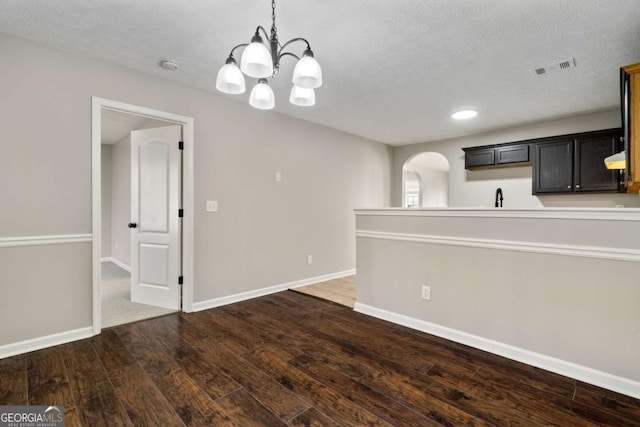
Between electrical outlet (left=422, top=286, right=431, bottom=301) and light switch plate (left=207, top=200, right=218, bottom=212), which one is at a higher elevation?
light switch plate (left=207, top=200, right=218, bottom=212)

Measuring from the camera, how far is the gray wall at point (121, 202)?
566 centimetres

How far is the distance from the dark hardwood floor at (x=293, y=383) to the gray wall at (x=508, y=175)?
3.12 metres

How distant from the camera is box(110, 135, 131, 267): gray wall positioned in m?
5.66

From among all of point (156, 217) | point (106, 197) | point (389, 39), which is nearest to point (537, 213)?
point (389, 39)

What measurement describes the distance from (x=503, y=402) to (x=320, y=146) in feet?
12.4

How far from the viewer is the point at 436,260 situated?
2795mm

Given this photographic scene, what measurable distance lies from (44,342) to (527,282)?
12.4ft

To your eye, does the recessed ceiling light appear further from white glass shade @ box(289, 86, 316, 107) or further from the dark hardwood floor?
the dark hardwood floor

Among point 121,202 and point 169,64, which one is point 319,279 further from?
point 121,202

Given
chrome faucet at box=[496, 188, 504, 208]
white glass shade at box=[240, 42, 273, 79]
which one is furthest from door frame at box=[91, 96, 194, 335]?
chrome faucet at box=[496, 188, 504, 208]

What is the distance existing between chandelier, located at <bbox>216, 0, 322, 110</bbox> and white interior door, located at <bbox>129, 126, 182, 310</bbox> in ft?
5.62

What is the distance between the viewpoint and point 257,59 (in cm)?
160

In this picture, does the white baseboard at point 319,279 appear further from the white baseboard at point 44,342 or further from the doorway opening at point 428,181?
the doorway opening at point 428,181

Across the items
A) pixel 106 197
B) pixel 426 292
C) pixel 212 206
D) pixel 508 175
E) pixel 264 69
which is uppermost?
pixel 264 69
